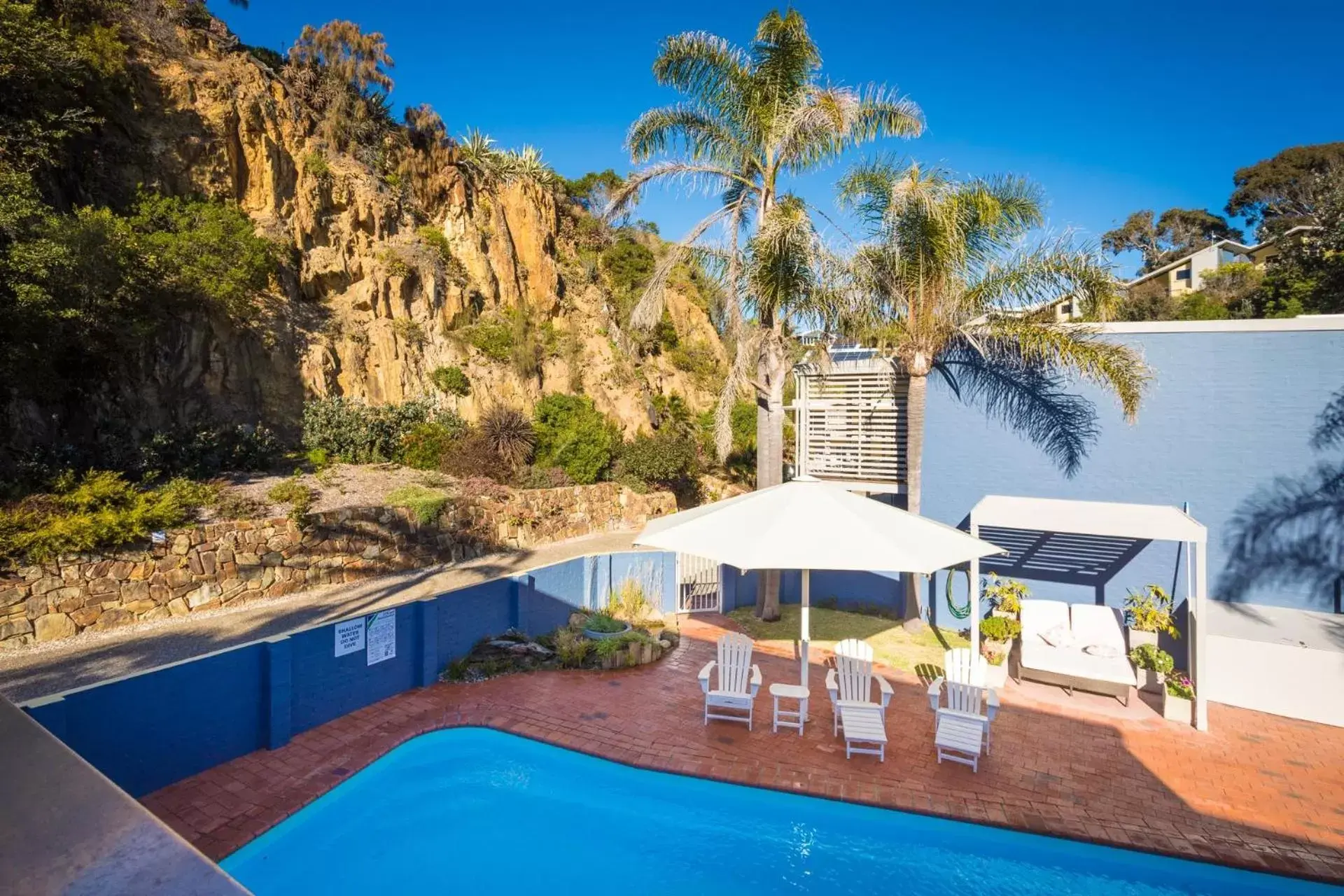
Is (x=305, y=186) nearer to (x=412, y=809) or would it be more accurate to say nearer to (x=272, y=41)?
(x=272, y=41)

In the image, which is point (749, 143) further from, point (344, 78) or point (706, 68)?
point (344, 78)

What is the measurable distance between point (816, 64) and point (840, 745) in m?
10.8

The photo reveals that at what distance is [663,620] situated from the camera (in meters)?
11.6

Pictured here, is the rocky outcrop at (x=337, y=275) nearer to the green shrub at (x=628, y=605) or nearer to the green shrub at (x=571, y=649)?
the green shrub at (x=628, y=605)

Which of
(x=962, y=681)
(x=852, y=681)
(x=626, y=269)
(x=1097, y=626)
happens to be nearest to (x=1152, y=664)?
(x=1097, y=626)

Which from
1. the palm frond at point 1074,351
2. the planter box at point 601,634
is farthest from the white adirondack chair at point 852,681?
the palm frond at point 1074,351

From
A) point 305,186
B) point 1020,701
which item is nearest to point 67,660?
point 1020,701

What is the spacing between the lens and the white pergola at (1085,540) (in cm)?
795

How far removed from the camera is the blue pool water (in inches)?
204

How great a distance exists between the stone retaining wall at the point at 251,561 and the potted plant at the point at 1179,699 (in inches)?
490

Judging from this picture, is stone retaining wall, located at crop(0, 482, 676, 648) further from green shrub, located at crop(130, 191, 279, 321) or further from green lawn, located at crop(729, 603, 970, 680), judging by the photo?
green shrub, located at crop(130, 191, 279, 321)

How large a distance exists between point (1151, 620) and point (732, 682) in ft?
19.0

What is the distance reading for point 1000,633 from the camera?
9.08 metres

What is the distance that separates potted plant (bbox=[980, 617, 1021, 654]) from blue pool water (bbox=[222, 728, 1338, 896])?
377 centimetres
